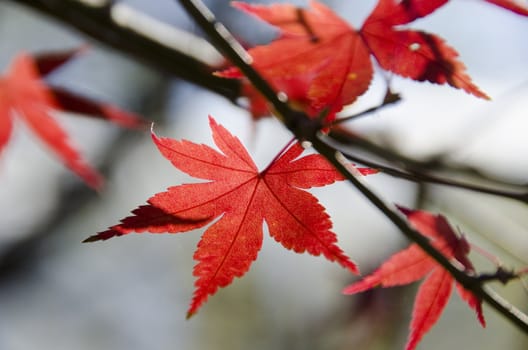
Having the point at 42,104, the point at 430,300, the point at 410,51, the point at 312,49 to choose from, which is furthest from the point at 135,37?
the point at 430,300

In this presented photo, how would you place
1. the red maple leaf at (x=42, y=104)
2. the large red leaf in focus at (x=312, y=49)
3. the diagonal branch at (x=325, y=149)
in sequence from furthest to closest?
the red maple leaf at (x=42, y=104)
the large red leaf in focus at (x=312, y=49)
the diagonal branch at (x=325, y=149)

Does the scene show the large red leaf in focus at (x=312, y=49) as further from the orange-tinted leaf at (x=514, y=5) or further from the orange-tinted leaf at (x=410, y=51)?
the orange-tinted leaf at (x=514, y=5)

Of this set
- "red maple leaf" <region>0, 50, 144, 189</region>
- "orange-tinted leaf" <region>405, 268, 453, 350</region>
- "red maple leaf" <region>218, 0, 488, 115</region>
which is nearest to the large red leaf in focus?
"red maple leaf" <region>218, 0, 488, 115</region>

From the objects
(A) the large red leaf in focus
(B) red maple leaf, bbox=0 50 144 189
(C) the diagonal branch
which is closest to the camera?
(C) the diagonal branch

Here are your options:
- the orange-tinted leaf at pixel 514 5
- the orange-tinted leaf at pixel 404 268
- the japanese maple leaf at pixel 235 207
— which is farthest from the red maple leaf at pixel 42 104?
the orange-tinted leaf at pixel 514 5

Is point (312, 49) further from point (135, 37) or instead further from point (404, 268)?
point (135, 37)

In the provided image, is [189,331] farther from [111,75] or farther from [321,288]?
[111,75]

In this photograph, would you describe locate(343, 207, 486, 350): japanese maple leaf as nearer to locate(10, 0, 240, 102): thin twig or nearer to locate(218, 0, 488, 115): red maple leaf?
locate(218, 0, 488, 115): red maple leaf
